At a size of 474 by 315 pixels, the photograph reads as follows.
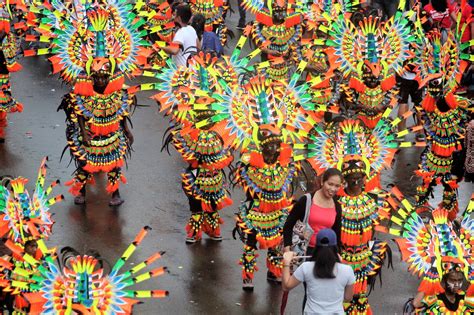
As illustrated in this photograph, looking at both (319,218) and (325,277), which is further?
(319,218)

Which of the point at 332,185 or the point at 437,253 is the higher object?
the point at 332,185

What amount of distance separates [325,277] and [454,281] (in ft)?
3.67

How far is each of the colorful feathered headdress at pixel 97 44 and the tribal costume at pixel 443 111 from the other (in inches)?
117

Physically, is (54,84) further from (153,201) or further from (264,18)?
(153,201)

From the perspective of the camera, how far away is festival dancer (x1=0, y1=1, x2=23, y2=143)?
43.8 feet

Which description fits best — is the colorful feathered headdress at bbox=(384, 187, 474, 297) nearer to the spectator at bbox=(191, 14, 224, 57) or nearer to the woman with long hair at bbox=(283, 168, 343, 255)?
the woman with long hair at bbox=(283, 168, 343, 255)

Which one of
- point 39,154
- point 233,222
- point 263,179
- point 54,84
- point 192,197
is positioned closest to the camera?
point 263,179

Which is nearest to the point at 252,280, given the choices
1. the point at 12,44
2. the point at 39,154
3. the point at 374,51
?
the point at 374,51

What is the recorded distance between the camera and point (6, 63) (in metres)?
13.5

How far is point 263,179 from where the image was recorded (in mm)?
9273

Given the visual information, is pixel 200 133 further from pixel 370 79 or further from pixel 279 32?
pixel 279 32

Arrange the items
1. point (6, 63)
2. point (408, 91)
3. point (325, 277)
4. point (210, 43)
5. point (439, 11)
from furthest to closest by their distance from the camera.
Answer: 1. point (439, 11)
2. point (408, 91)
3. point (6, 63)
4. point (210, 43)
5. point (325, 277)

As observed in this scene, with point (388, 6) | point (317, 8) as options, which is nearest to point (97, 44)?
point (317, 8)

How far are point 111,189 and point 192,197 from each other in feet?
4.33
